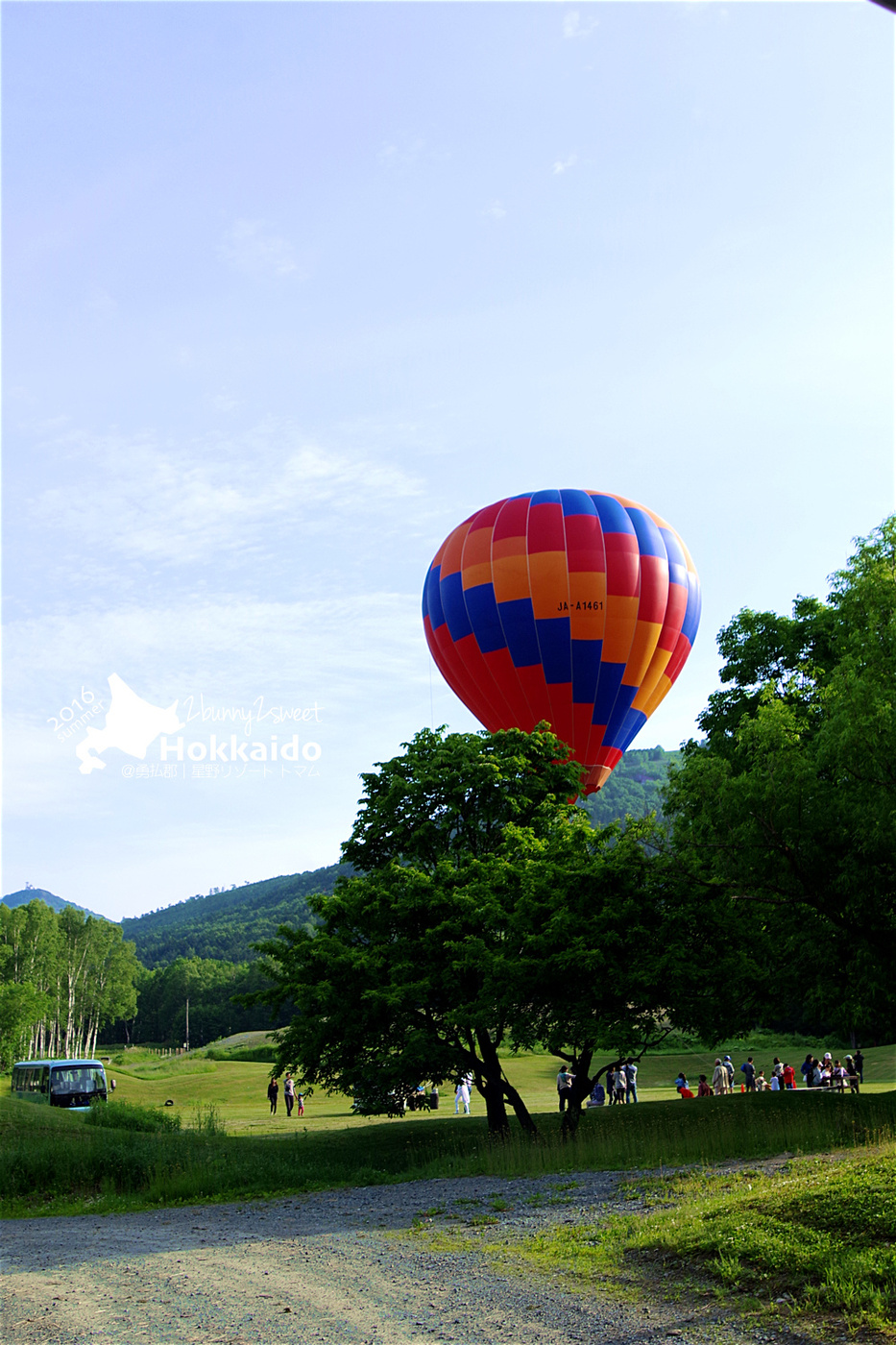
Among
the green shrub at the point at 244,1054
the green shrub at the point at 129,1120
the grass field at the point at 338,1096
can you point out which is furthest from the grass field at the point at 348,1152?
the green shrub at the point at 244,1054

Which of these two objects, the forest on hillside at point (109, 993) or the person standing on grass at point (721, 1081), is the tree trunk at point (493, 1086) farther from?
the person standing on grass at point (721, 1081)

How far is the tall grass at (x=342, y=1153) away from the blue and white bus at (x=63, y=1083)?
54.8ft

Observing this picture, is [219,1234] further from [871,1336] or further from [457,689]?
[457,689]

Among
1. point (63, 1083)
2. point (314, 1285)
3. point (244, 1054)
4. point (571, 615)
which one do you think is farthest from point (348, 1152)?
point (244, 1054)

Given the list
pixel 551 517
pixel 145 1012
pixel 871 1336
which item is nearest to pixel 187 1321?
pixel 871 1336

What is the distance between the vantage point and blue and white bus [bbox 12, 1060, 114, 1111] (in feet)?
122

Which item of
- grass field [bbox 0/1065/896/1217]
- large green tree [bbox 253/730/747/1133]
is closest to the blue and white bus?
grass field [bbox 0/1065/896/1217]

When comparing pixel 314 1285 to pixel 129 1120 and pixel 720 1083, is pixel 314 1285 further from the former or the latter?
pixel 720 1083

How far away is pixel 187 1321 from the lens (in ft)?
25.7

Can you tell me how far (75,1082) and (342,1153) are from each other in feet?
67.3

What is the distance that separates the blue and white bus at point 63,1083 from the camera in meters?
37.1

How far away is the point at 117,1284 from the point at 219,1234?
2.79 metres

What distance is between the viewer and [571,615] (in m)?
31.6

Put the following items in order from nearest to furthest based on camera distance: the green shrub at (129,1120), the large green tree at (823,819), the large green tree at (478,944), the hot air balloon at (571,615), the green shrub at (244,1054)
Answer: the large green tree at (823,819) < the large green tree at (478,944) < the green shrub at (129,1120) < the hot air balloon at (571,615) < the green shrub at (244,1054)
